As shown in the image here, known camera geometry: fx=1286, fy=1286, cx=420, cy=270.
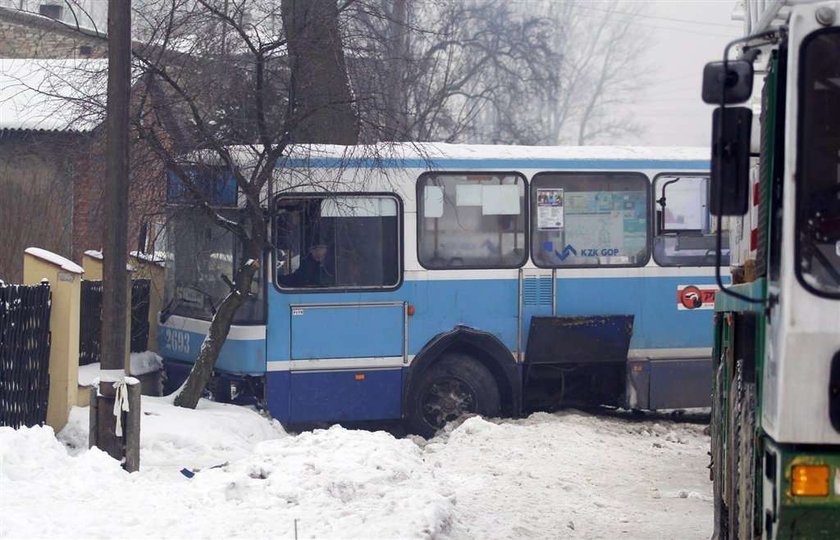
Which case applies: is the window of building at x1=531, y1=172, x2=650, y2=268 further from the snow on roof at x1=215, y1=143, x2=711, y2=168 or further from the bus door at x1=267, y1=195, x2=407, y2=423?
the bus door at x1=267, y1=195, x2=407, y2=423

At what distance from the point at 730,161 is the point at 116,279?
6.19 metres

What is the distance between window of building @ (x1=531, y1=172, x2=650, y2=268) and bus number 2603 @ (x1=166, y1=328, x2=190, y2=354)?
3.91 m

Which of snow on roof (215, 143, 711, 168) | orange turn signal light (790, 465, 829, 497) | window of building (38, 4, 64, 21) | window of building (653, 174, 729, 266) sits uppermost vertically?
window of building (38, 4, 64, 21)

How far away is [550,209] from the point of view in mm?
14047

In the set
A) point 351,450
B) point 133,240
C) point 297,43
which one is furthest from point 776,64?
point 133,240

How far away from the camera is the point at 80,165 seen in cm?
1277

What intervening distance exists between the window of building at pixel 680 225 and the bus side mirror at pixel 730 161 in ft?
30.2

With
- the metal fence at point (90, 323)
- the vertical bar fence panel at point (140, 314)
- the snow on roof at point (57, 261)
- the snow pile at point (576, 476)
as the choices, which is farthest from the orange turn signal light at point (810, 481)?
the vertical bar fence panel at point (140, 314)

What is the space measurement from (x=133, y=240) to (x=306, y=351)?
3.86 m

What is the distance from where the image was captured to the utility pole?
9961mm

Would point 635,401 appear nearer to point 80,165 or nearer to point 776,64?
point 80,165

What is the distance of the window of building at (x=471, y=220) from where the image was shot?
44.9 feet

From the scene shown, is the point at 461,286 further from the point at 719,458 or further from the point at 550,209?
the point at 719,458

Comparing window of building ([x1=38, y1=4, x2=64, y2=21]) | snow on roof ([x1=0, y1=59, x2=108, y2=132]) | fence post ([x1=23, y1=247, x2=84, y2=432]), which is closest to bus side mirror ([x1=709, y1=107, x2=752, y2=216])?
fence post ([x1=23, y1=247, x2=84, y2=432])
